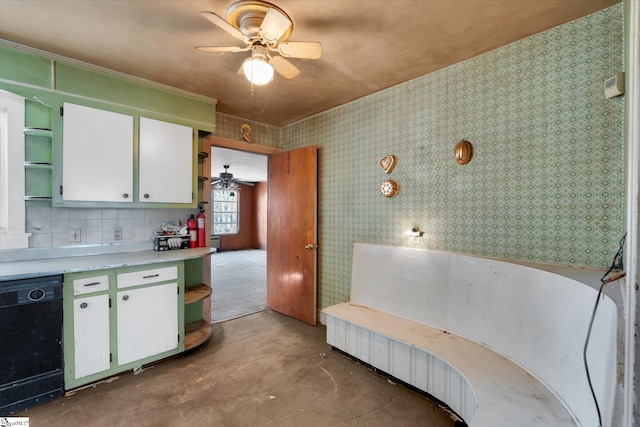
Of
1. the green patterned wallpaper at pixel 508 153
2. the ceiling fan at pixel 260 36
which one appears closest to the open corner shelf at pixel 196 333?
the green patterned wallpaper at pixel 508 153

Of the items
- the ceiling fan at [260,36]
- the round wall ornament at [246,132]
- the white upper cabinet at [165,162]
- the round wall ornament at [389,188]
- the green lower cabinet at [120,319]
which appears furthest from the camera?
the round wall ornament at [246,132]

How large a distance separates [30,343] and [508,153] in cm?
363

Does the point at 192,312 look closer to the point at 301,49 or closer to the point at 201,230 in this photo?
the point at 201,230

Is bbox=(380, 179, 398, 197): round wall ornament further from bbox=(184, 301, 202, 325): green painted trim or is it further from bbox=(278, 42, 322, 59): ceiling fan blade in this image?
bbox=(184, 301, 202, 325): green painted trim

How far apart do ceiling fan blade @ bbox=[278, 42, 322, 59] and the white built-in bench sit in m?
1.80

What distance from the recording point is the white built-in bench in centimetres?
132

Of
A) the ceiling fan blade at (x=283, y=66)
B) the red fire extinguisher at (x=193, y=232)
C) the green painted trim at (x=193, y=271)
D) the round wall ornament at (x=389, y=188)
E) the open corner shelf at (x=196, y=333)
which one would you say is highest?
the ceiling fan blade at (x=283, y=66)

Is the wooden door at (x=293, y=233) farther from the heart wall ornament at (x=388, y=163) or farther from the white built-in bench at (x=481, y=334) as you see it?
the heart wall ornament at (x=388, y=163)

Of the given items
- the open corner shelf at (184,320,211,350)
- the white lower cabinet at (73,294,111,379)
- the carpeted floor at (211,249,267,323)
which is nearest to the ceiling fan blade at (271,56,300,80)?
the white lower cabinet at (73,294,111,379)

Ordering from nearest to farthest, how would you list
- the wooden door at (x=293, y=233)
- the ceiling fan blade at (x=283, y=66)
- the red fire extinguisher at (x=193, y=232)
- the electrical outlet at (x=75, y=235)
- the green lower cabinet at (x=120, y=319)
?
1. the ceiling fan blade at (x=283, y=66)
2. the green lower cabinet at (x=120, y=319)
3. the electrical outlet at (x=75, y=235)
4. the red fire extinguisher at (x=193, y=232)
5. the wooden door at (x=293, y=233)

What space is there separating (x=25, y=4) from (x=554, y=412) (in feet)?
11.8

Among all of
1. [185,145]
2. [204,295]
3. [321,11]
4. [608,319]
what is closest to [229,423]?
[204,295]

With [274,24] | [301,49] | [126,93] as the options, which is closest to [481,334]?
[301,49]

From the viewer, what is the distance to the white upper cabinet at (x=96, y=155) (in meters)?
2.34
